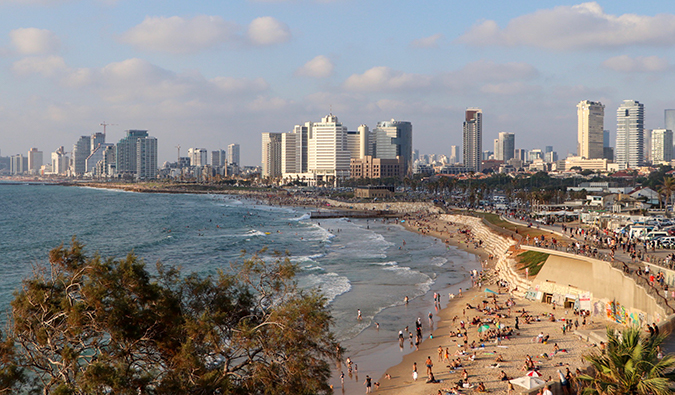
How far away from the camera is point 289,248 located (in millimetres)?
65000

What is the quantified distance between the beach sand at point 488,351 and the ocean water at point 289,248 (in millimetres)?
2947

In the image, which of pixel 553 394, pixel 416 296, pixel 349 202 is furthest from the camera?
pixel 349 202

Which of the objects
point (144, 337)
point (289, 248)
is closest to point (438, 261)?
point (289, 248)

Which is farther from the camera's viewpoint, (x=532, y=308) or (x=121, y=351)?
(x=532, y=308)

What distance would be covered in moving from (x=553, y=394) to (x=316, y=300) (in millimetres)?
7992

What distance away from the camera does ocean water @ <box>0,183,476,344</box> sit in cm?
3934

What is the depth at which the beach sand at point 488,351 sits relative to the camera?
72.7 feet

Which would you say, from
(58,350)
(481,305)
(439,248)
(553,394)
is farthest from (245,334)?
(439,248)

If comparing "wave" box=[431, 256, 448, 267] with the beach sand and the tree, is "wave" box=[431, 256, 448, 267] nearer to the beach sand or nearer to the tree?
the beach sand

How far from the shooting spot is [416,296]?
38906mm

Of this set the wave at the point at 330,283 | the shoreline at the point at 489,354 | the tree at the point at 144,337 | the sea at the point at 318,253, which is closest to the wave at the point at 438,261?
the sea at the point at 318,253

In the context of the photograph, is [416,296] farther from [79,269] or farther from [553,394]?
[79,269]

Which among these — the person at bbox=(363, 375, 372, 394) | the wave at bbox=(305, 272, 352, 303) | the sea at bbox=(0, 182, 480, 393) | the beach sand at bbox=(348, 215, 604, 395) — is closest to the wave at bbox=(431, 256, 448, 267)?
the sea at bbox=(0, 182, 480, 393)

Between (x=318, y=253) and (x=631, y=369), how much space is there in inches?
1944
